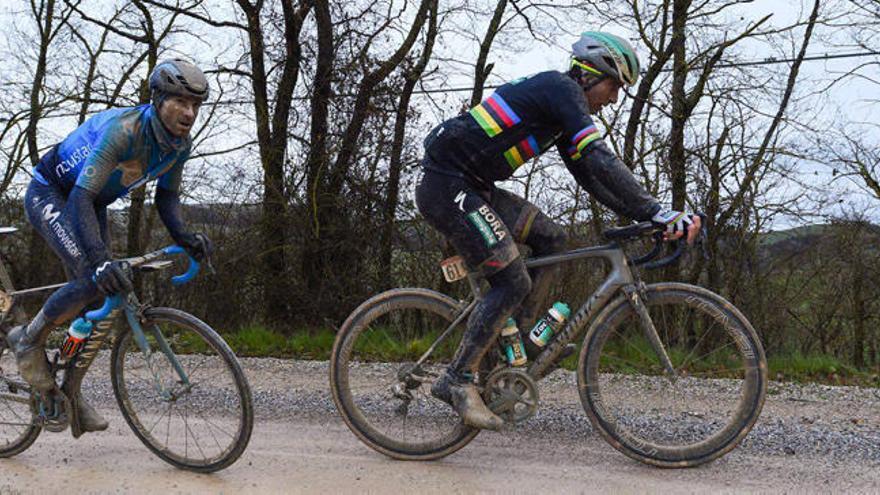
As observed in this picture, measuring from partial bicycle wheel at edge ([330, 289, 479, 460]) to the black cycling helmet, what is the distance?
151 cm

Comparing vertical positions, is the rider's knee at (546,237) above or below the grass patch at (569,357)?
above

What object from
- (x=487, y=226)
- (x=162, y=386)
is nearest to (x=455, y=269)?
(x=487, y=226)

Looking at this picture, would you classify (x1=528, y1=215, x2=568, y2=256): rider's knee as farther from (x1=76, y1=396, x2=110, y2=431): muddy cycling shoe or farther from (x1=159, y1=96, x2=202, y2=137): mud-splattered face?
(x1=76, y1=396, x2=110, y2=431): muddy cycling shoe

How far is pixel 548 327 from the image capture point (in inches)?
175

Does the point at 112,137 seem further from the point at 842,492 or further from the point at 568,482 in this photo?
the point at 842,492

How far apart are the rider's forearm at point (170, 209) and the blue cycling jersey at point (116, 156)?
0.05 meters

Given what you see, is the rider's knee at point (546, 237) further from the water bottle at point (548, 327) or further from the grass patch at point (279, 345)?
the grass patch at point (279, 345)

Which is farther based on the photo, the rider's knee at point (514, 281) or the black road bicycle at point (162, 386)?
the rider's knee at point (514, 281)

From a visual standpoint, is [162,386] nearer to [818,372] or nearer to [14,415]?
[14,415]

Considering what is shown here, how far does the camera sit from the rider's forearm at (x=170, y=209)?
179 inches

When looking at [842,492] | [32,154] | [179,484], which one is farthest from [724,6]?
[32,154]

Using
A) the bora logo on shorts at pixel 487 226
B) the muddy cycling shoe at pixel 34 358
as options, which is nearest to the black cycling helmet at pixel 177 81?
the muddy cycling shoe at pixel 34 358

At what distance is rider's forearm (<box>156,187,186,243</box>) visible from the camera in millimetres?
4547

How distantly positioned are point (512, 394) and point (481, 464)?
419 mm
